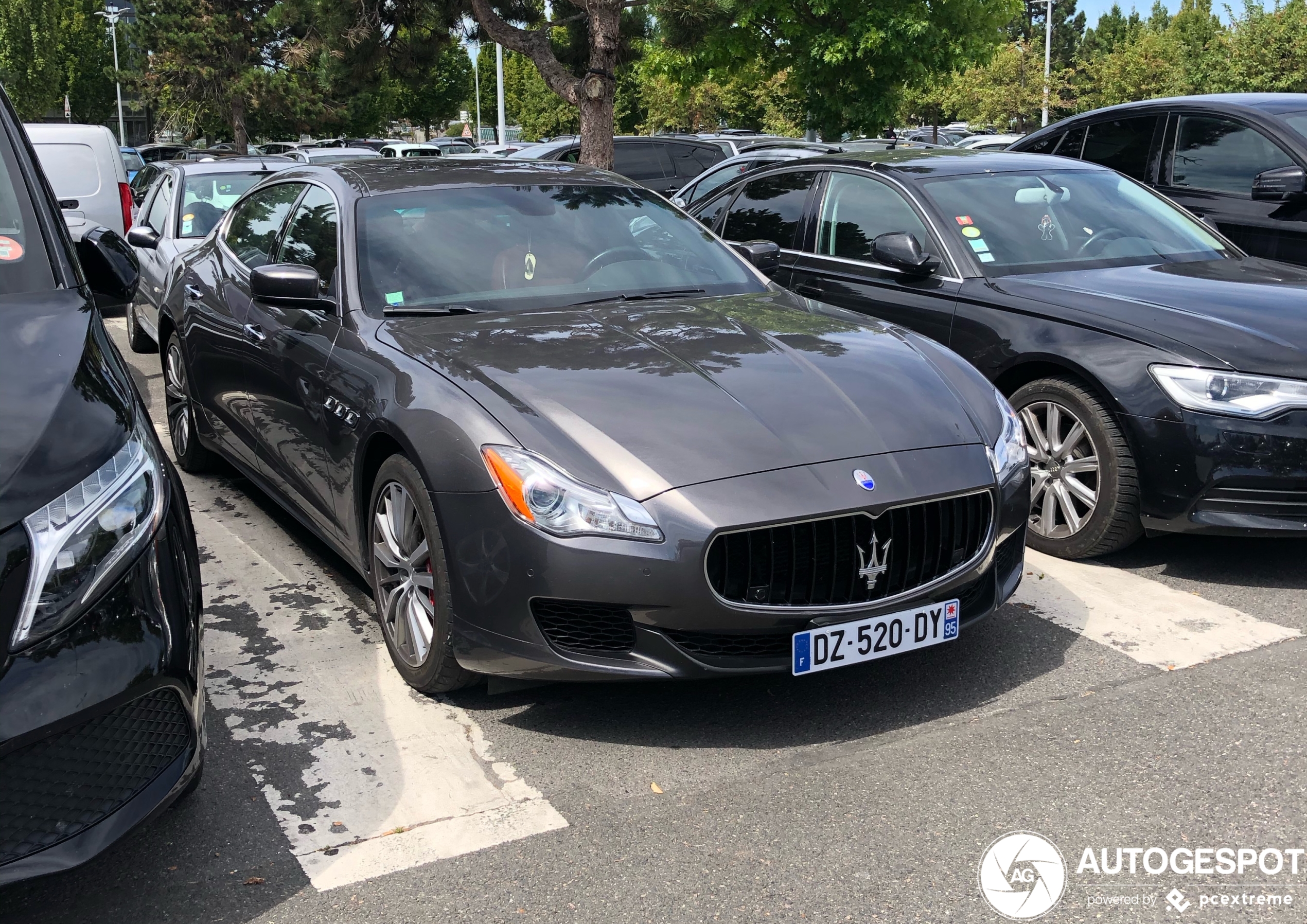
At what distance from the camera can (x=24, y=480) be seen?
247 centimetres

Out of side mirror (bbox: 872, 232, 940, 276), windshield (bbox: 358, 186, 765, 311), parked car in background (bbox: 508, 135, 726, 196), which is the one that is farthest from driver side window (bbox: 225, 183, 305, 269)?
parked car in background (bbox: 508, 135, 726, 196)

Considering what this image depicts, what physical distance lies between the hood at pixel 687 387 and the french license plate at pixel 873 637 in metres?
0.45

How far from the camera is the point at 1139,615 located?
177 inches

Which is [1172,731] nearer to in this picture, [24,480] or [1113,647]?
[1113,647]

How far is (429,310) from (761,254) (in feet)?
5.41

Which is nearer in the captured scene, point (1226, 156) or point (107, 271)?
point (107, 271)

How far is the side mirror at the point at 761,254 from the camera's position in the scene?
5.41 metres

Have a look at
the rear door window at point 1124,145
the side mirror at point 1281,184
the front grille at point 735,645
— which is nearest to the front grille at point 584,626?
the front grille at point 735,645

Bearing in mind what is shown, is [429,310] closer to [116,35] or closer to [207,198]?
[207,198]

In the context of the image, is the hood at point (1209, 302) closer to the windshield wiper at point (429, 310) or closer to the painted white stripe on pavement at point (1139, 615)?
the painted white stripe on pavement at point (1139, 615)

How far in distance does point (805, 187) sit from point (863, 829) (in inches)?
172

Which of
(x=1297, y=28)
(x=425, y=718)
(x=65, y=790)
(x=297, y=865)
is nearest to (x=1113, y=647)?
(x=425, y=718)

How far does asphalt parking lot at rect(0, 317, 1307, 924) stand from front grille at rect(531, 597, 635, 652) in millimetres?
339

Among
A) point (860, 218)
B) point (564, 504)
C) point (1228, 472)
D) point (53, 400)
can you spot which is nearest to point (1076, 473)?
point (1228, 472)
